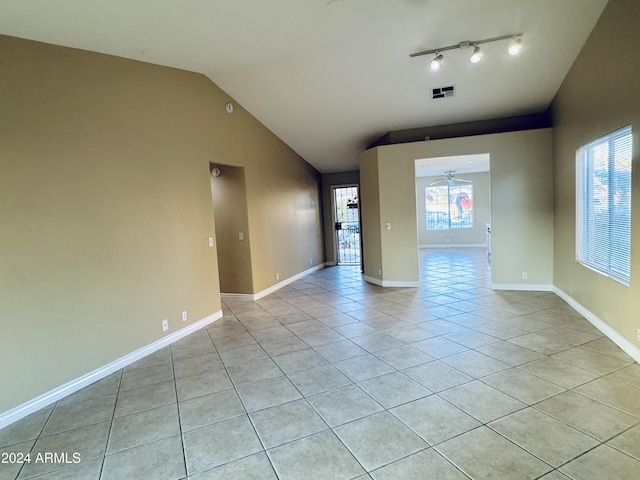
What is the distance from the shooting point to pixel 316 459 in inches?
79.3

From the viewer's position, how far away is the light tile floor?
1965 mm

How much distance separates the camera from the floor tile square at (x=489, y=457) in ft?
5.98

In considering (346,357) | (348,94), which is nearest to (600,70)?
(348,94)

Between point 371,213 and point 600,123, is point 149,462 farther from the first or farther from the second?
point 371,213

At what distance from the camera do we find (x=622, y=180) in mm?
3316

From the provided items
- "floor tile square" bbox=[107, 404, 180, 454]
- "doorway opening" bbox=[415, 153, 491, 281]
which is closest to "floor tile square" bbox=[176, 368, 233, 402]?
"floor tile square" bbox=[107, 404, 180, 454]

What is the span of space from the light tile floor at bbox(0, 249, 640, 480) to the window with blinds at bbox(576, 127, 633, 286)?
33.0 inches

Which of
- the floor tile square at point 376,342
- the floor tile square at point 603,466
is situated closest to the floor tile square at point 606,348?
the floor tile square at point 603,466

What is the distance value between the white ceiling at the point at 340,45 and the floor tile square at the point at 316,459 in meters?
3.57

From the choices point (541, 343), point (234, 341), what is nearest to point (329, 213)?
point (234, 341)

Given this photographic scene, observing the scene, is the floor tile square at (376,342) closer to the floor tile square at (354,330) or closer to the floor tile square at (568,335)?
the floor tile square at (354,330)

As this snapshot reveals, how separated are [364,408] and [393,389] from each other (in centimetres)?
37

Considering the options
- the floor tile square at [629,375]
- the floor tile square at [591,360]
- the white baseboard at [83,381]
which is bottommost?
the floor tile square at [629,375]

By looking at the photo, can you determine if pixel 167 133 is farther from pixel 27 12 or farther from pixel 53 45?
pixel 27 12
